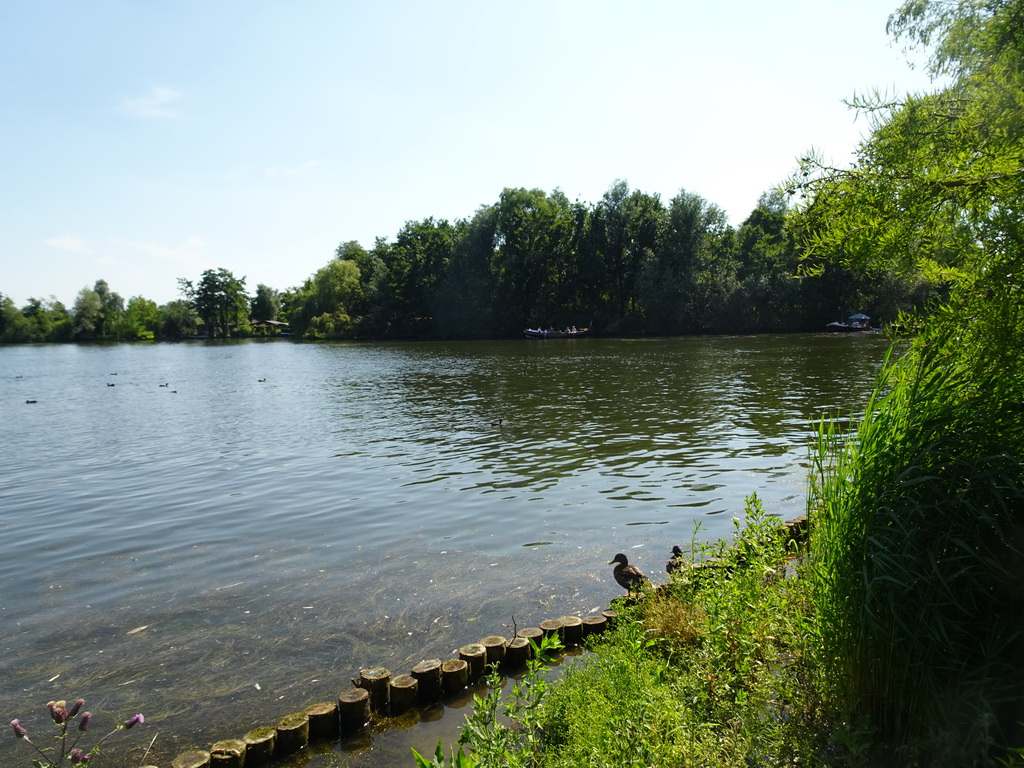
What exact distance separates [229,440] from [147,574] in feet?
41.1

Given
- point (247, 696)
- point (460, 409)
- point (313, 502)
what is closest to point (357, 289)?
point (460, 409)

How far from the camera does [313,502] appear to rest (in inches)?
535

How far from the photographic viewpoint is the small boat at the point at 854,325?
70.1 metres

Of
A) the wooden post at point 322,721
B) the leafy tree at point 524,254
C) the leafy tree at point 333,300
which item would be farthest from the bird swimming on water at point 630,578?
the leafy tree at point 333,300

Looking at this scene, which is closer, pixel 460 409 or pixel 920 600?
pixel 920 600

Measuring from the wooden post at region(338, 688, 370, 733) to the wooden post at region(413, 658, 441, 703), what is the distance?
0.51 metres

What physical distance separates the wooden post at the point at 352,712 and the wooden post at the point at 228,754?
80 centimetres

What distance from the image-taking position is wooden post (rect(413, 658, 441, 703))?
605 cm

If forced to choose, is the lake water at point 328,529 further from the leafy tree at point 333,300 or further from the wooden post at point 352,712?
the leafy tree at point 333,300

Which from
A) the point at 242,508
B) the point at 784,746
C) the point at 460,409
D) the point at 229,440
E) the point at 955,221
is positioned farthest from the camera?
the point at 460,409

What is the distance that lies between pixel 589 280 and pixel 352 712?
85279 mm

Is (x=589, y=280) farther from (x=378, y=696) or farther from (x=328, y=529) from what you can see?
(x=378, y=696)

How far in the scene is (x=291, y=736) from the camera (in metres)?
5.41

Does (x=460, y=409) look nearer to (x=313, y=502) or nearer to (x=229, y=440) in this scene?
(x=229, y=440)
